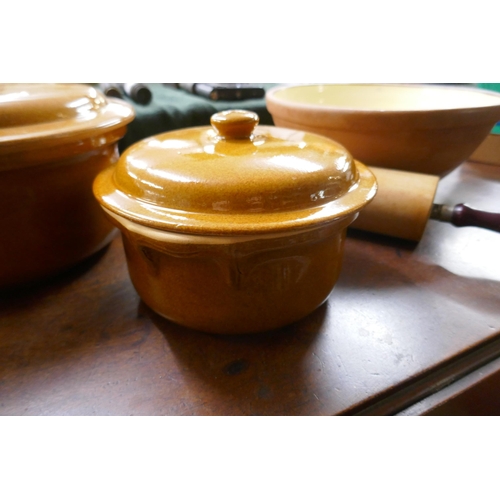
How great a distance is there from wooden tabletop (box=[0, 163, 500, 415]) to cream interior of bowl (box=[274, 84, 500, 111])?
18.2 inches

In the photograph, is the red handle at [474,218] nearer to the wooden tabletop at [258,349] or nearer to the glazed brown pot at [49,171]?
the wooden tabletop at [258,349]

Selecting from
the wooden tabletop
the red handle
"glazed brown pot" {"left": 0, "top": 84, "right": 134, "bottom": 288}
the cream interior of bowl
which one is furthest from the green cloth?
the red handle

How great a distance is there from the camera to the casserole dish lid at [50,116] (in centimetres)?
49

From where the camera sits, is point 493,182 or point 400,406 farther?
point 493,182

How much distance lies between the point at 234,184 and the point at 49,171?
0.29 meters

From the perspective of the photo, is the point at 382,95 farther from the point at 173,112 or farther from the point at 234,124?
the point at 234,124

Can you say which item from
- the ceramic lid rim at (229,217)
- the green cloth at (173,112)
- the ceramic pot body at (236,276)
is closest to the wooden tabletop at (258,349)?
the ceramic pot body at (236,276)

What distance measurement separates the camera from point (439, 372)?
489mm

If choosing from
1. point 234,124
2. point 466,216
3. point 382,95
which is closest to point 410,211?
point 466,216

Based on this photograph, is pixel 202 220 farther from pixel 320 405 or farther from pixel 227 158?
pixel 320 405

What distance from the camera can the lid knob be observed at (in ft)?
1.65

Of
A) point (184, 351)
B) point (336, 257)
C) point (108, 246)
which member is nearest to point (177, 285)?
point (184, 351)

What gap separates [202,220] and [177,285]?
4.4 inches

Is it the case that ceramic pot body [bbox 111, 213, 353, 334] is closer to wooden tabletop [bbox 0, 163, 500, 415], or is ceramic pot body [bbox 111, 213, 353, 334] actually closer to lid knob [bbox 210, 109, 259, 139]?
wooden tabletop [bbox 0, 163, 500, 415]
